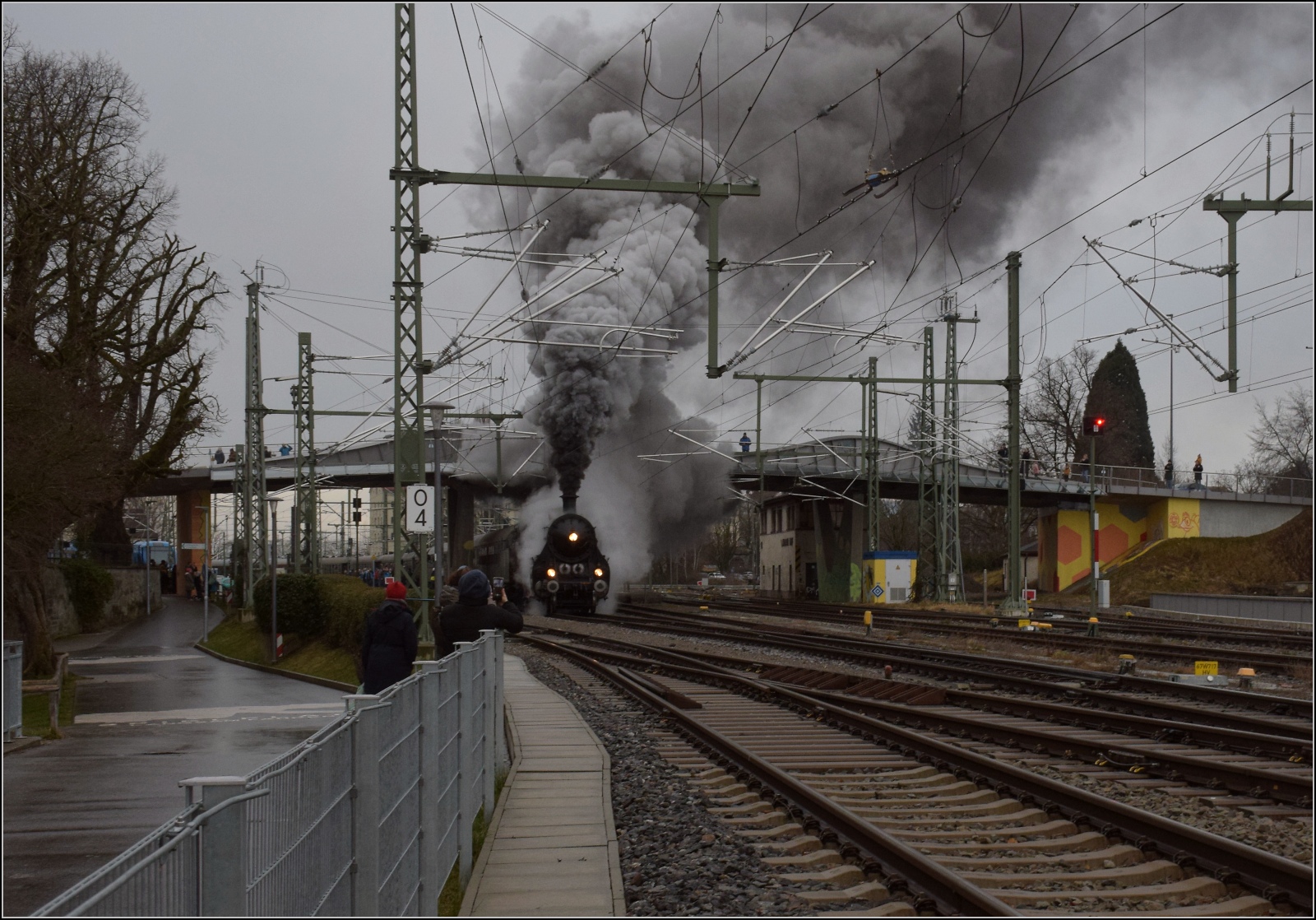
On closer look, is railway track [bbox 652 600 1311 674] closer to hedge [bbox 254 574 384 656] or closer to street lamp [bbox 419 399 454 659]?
street lamp [bbox 419 399 454 659]

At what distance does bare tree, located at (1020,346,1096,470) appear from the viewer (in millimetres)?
56719

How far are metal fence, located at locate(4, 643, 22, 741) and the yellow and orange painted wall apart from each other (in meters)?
17.4

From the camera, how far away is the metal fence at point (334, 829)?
8.03ft

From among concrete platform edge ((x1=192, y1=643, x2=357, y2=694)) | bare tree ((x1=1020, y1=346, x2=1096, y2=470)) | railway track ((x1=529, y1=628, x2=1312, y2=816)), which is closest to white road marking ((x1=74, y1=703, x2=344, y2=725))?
concrete platform edge ((x1=192, y1=643, x2=357, y2=694))

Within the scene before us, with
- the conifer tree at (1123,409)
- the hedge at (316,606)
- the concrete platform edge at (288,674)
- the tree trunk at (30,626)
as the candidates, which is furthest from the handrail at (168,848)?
the conifer tree at (1123,409)

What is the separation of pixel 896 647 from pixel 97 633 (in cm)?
2813

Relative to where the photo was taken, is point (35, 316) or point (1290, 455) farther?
point (35, 316)

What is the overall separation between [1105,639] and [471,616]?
16.9 metres

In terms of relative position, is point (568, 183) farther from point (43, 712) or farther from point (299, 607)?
point (299, 607)

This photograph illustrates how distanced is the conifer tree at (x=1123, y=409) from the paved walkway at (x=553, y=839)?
73.6 feet

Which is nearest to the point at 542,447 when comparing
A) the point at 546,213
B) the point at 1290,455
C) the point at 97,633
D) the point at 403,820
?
the point at 546,213

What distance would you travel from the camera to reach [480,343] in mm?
23172

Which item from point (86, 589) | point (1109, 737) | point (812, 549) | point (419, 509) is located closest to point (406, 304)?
point (419, 509)

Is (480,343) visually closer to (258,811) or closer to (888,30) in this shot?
(888,30)
